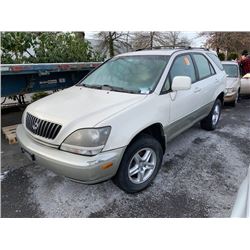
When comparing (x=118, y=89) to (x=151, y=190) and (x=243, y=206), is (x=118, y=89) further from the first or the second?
(x=243, y=206)

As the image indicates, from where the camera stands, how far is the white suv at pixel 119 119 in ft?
7.23

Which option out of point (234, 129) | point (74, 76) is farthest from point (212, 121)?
point (74, 76)

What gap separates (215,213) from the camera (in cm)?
247

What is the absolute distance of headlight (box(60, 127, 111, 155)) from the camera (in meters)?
2.17

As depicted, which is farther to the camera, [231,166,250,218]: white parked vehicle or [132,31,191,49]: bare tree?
[132,31,191,49]: bare tree

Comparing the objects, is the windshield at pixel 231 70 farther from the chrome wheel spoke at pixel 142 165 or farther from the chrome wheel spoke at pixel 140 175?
the chrome wheel spoke at pixel 140 175

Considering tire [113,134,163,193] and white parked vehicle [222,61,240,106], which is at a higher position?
white parked vehicle [222,61,240,106]

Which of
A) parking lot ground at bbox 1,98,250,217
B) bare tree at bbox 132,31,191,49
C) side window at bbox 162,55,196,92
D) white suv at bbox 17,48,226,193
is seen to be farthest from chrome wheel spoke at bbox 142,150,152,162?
bare tree at bbox 132,31,191,49

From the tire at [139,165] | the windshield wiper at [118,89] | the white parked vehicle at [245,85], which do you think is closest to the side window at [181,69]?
the windshield wiper at [118,89]

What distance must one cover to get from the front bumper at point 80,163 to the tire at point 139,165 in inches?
6.2

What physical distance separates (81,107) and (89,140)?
1.71 feet

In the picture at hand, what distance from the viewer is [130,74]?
3.14m

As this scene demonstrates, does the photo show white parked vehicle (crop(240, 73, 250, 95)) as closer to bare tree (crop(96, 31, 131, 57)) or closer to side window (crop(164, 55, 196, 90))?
side window (crop(164, 55, 196, 90))

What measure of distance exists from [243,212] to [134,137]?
1.27m
